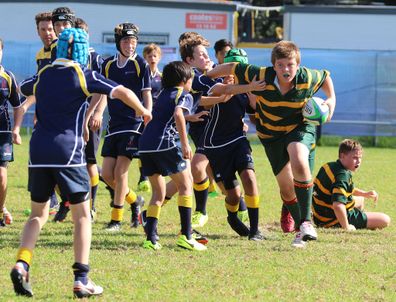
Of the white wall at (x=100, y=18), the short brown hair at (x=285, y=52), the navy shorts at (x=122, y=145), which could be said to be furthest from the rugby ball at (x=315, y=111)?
the white wall at (x=100, y=18)

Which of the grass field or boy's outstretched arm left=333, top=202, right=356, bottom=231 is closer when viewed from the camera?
the grass field

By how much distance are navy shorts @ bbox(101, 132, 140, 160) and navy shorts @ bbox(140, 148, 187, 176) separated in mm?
Result: 1156

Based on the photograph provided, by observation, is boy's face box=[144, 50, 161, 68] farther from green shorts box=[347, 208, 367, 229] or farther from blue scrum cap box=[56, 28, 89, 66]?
blue scrum cap box=[56, 28, 89, 66]

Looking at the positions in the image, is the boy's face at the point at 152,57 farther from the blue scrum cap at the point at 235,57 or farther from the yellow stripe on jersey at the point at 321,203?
the yellow stripe on jersey at the point at 321,203

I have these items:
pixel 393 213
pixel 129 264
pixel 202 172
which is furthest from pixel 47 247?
pixel 393 213

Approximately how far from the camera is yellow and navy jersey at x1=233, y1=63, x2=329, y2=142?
340 inches

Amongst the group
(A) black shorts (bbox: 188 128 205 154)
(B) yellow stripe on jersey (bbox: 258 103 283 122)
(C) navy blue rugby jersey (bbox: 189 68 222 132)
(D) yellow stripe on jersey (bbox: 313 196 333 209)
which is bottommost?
(D) yellow stripe on jersey (bbox: 313 196 333 209)

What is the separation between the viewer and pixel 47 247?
847cm

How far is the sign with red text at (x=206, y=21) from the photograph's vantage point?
1111 inches

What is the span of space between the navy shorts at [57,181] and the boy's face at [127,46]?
3.22 metres

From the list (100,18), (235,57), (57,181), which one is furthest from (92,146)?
(100,18)

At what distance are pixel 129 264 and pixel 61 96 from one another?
→ 1705 mm

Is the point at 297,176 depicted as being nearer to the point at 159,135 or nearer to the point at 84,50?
the point at 159,135

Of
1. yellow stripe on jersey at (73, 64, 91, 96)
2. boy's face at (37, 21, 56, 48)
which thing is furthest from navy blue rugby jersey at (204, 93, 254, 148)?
yellow stripe on jersey at (73, 64, 91, 96)
